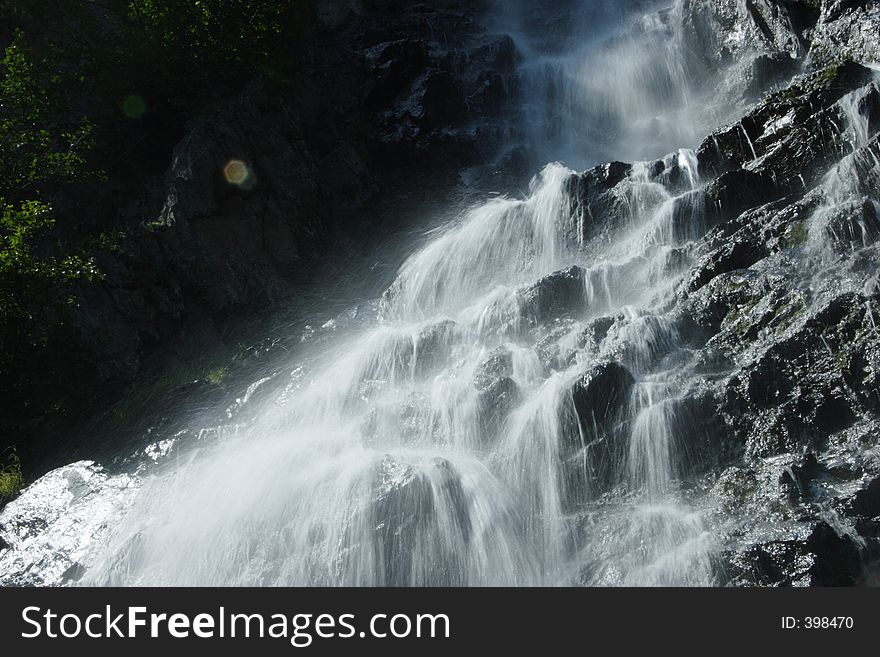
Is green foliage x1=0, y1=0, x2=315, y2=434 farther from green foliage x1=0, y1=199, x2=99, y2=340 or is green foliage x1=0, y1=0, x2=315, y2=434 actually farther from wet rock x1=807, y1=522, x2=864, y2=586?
wet rock x1=807, y1=522, x2=864, y2=586

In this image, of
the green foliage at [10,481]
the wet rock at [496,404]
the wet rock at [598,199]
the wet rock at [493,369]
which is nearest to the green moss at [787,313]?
the wet rock at [496,404]

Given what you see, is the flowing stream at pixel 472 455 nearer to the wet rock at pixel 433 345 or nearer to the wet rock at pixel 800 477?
the wet rock at pixel 433 345

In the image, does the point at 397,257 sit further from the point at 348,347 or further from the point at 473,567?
the point at 473,567

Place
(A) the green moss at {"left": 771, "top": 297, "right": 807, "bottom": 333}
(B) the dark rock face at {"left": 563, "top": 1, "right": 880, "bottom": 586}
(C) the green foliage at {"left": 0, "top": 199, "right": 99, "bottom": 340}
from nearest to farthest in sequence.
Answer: (B) the dark rock face at {"left": 563, "top": 1, "right": 880, "bottom": 586} < (A) the green moss at {"left": 771, "top": 297, "right": 807, "bottom": 333} < (C) the green foliage at {"left": 0, "top": 199, "right": 99, "bottom": 340}

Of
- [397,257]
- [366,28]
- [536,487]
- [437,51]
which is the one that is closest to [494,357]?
[536,487]

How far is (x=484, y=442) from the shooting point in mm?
9734

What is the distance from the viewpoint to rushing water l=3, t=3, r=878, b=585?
819cm

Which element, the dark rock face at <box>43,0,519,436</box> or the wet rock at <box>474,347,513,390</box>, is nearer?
the wet rock at <box>474,347,513,390</box>

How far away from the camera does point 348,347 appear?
44.0 feet

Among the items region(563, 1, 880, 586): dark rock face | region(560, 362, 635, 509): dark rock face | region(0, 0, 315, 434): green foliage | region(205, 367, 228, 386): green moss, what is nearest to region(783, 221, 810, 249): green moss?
region(563, 1, 880, 586): dark rock face

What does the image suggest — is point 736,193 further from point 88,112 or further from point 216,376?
point 88,112

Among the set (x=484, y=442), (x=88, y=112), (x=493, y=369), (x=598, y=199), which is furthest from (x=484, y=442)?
(x=88, y=112)

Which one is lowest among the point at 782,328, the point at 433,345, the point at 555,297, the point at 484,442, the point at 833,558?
the point at 833,558

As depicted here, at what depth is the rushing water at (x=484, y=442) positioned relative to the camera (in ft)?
26.9
